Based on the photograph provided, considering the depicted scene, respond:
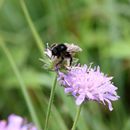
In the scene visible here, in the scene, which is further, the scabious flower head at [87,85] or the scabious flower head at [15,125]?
the scabious flower head at [15,125]

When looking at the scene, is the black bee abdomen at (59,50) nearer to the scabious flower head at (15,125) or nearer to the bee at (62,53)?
the bee at (62,53)

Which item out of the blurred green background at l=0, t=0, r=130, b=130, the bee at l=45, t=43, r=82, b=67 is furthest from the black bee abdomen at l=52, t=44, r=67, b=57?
the blurred green background at l=0, t=0, r=130, b=130

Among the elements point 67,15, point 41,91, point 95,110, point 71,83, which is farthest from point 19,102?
point 71,83

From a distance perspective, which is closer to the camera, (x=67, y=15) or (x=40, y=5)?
(x=67, y=15)

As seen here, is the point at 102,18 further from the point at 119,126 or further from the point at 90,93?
the point at 90,93

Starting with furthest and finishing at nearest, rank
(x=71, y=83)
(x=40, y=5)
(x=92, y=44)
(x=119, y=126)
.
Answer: (x=40, y=5) → (x=92, y=44) → (x=119, y=126) → (x=71, y=83)

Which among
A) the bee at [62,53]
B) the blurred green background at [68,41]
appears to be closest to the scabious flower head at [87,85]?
the bee at [62,53]

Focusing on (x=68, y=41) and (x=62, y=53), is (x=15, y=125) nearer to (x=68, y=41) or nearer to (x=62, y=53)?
(x=62, y=53)
